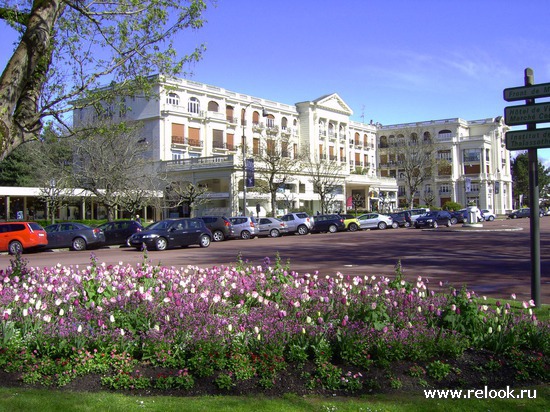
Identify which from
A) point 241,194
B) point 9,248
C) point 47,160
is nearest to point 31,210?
point 47,160

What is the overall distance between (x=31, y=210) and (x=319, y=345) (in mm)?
51122

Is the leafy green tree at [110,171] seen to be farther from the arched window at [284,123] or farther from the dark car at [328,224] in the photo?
the arched window at [284,123]

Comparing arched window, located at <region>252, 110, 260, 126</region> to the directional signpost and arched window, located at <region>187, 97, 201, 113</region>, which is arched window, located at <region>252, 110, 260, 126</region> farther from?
the directional signpost

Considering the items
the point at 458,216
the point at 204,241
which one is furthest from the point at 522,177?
the point at 204,241

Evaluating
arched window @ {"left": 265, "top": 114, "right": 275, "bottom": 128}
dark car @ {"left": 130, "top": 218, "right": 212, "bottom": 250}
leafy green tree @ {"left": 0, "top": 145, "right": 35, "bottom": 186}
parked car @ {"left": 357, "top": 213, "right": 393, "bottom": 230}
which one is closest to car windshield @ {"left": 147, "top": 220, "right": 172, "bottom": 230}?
dark car @ {"left": 130, "top": 218, "right": 212, "bottom": 250}

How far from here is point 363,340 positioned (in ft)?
18.5

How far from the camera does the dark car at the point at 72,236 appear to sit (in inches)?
1087

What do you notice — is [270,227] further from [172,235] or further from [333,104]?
[333,104]

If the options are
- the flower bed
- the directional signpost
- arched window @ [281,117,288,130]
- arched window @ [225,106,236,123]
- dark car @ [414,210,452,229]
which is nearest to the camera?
the flower bed

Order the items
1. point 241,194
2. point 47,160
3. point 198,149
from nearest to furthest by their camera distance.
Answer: point 47,160 < point 241,194 < point 198,149

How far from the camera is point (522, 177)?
10806 cm

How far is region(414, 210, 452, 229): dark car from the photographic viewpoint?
48.0m

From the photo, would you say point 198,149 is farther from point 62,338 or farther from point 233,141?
point 62,338

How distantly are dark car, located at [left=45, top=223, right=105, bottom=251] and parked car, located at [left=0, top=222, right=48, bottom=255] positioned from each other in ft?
5.44
